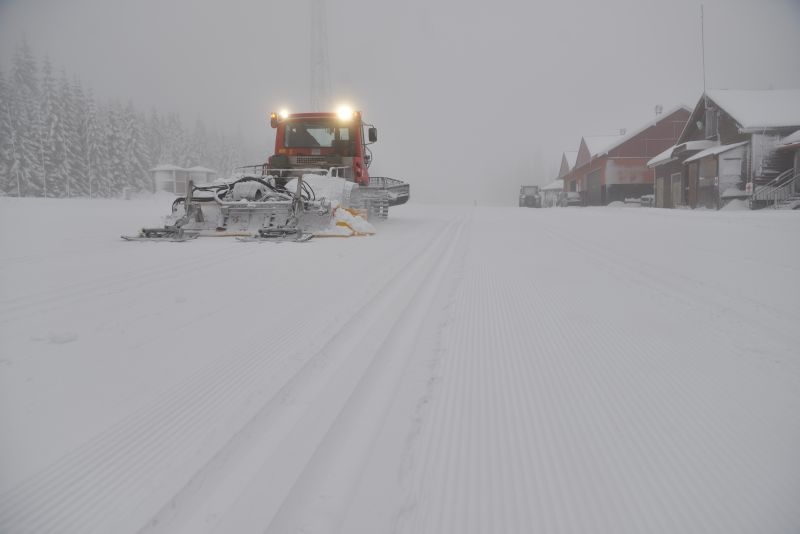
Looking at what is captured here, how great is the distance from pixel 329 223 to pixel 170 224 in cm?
305

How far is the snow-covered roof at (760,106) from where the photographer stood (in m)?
18.8

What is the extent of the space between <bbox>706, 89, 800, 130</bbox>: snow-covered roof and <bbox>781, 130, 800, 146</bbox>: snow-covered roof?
101 centimetres

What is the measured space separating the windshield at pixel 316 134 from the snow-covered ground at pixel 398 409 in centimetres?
801

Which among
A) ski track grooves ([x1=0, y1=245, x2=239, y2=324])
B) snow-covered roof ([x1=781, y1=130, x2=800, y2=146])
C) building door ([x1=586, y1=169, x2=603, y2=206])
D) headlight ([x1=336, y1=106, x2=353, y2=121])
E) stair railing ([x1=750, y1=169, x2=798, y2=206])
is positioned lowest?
ski track grooves ([x1=0, y1=245, x2=239, y2=324])

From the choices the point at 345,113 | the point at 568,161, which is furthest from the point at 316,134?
the point at 568,161

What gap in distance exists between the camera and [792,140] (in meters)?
17.4

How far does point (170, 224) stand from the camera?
8164 mm

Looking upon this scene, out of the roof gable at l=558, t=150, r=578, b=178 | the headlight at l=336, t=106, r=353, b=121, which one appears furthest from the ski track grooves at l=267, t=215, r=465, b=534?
the roof gable at l=558, t=150, r=578, b=178

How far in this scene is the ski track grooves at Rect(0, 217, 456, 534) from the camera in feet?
4.23

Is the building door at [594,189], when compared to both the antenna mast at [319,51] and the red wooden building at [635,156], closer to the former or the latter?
→ the red wooden building at [635,156]

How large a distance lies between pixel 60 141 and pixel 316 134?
40760 millimetres

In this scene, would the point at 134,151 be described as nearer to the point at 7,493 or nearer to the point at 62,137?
the point at 62,137

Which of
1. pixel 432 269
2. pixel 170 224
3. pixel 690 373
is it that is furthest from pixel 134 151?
pixel 690 373

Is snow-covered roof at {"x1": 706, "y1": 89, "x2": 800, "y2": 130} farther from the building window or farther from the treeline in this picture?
the treeline
